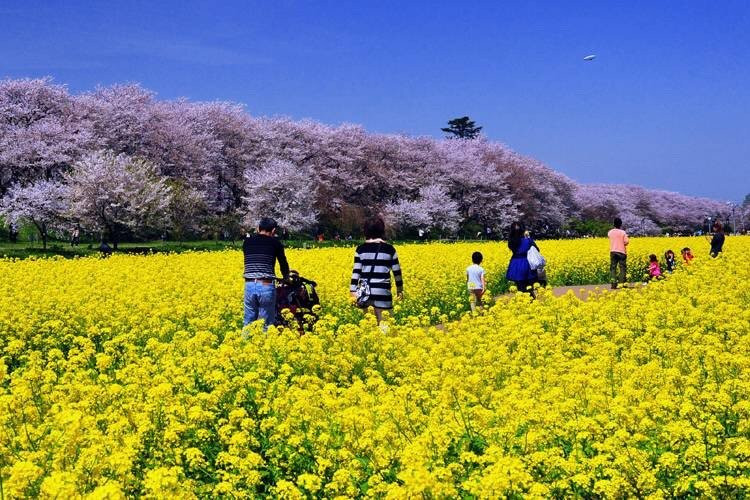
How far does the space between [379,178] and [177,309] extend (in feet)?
161

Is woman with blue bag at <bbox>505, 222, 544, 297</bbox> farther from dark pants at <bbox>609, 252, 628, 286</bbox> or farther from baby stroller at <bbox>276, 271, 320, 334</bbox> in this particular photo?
dark pants at <bbox>609, 252, 628, 286</bbox>

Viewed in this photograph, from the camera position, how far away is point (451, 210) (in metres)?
57.6

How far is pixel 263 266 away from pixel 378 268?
1.51 meters

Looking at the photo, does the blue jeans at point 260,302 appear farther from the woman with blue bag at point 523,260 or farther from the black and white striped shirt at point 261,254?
the woman with blue bag at point 523,260

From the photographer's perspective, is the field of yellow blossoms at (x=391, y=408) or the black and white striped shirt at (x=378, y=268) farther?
the black and white striped shirt at (x=378, y=268)

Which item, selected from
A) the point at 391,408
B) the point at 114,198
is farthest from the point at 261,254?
the point at 114,198

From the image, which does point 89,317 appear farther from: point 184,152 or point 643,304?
point 184,152

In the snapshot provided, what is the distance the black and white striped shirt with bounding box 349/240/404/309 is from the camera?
9.95 meters

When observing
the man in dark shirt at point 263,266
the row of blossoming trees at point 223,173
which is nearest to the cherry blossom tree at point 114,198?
the row of blossoming trees at point 223,173

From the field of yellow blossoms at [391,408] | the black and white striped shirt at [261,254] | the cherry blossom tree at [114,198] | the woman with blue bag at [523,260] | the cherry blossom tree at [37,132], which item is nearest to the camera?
the field of yellow blossoms at [391,408]

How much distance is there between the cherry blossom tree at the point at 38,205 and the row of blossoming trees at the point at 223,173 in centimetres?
7

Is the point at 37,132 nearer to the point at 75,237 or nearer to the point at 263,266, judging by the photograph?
the point at 75,237

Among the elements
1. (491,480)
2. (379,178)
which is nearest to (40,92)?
(379,178)

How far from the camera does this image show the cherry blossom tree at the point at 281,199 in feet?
151
